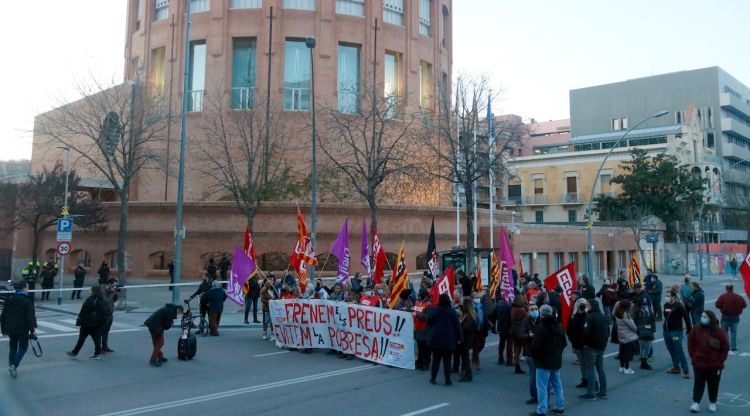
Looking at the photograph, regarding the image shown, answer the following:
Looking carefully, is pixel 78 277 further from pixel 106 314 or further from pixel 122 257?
pixel 106 314

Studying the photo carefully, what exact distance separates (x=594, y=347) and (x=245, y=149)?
25.1 m

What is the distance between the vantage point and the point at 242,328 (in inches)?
711

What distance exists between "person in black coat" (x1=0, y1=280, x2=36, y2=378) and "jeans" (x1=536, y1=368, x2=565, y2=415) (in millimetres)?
9233

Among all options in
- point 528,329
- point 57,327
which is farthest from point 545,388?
point 57,327

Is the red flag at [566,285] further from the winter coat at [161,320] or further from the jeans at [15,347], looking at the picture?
the jeans at [15,347]

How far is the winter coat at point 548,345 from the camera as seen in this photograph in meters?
8.33

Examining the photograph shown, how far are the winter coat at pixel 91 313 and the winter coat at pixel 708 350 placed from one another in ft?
37.4

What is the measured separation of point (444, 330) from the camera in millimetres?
10180

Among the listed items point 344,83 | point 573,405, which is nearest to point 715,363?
point 573,405

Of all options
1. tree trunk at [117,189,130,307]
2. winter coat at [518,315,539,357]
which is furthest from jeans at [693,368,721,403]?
tree trunk at [117,189,130,307]

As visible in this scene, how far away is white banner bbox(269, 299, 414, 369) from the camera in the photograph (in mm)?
11750

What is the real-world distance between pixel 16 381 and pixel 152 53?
34.1 metres

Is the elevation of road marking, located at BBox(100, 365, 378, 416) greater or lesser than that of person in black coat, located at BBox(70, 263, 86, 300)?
lesser

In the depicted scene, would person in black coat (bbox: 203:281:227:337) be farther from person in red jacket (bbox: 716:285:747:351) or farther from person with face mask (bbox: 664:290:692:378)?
person in red jacket (bbox: 716:285:747:351)
